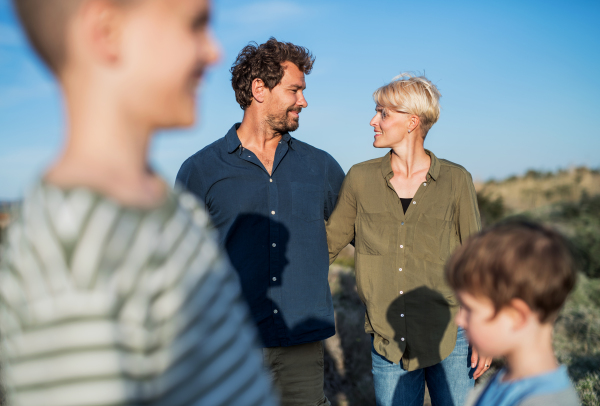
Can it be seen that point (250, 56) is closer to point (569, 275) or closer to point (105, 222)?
point (569, 275)

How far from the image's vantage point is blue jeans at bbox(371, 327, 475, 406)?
287cm

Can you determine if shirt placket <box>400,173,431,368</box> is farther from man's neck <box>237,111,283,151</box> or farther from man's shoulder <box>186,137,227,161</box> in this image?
man's shoulder <box>186,137,227,161</box>

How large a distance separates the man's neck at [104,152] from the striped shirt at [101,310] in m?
0.04

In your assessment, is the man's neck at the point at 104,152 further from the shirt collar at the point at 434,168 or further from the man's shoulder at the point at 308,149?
the man's shoulder at the point at 308,149

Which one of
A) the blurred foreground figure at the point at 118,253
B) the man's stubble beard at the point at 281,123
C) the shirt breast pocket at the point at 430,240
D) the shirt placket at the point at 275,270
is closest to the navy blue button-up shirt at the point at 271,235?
the shirt placket at the point at 275,270

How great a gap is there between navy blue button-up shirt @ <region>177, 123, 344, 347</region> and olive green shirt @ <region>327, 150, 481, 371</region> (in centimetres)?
36

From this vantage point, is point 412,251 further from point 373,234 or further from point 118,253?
point 118,253

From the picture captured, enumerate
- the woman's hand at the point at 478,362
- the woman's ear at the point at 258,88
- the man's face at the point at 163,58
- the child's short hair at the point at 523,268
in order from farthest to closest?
1. the woman's ear at the point at 258,88
2. the woman's hand at the point at 478,362
3. the child's short hair at the point at 523,268
4. the man's face at the point at 163,58

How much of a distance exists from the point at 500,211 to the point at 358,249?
40.5ft

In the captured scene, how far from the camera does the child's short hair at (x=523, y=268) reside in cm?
131

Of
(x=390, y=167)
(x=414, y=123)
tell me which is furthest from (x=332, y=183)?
(x=414, y=123)

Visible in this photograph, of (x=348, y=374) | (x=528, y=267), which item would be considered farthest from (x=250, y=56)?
(x=348, y=374)

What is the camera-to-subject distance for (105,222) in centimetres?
72

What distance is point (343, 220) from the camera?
3275mm
